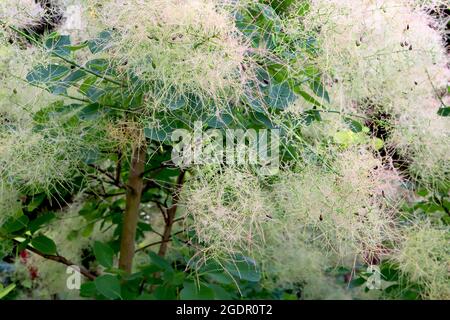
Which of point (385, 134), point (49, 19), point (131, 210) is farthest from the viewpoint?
point (131, 210)

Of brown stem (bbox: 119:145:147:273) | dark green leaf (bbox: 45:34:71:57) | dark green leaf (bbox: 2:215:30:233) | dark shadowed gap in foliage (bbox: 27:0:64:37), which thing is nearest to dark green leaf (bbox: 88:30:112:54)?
dark green leaf (bbox: 45:34:71:57)

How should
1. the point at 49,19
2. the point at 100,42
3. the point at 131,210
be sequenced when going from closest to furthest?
the point at 100,42 → the point at 49,19 → the point at 131,210

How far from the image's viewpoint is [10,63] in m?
1.14

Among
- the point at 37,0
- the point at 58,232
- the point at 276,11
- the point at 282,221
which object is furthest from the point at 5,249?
the point at 276,11

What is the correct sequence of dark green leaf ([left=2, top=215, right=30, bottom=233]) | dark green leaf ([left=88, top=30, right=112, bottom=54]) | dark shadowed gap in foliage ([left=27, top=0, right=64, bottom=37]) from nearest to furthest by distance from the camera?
1. dark green leaf ([left=88, top=30, right=112, bottom=54])
2. dark shadowed gap in foliage ([left=27, top=0, right=64, bottom=37])
3. dark green leaf ([left=2, top=215, right=30, bottom=233])

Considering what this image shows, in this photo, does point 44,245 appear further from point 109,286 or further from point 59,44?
point 59,44

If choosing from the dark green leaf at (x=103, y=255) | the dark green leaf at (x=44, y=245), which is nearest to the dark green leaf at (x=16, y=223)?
the dark green leaf at (x=44, y=245)

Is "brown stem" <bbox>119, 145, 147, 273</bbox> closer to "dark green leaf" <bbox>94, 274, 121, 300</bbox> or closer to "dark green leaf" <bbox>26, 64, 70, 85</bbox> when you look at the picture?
"dark green leaf" <bbox>94, 274, 121, 300</bbox>

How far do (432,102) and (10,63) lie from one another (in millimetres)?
879

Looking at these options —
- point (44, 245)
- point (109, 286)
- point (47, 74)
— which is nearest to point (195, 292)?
point (109, 286)

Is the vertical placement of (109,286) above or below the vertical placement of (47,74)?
below

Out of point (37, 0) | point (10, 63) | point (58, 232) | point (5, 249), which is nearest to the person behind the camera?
point (10, 63)

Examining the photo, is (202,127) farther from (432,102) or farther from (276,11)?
(432,102)
